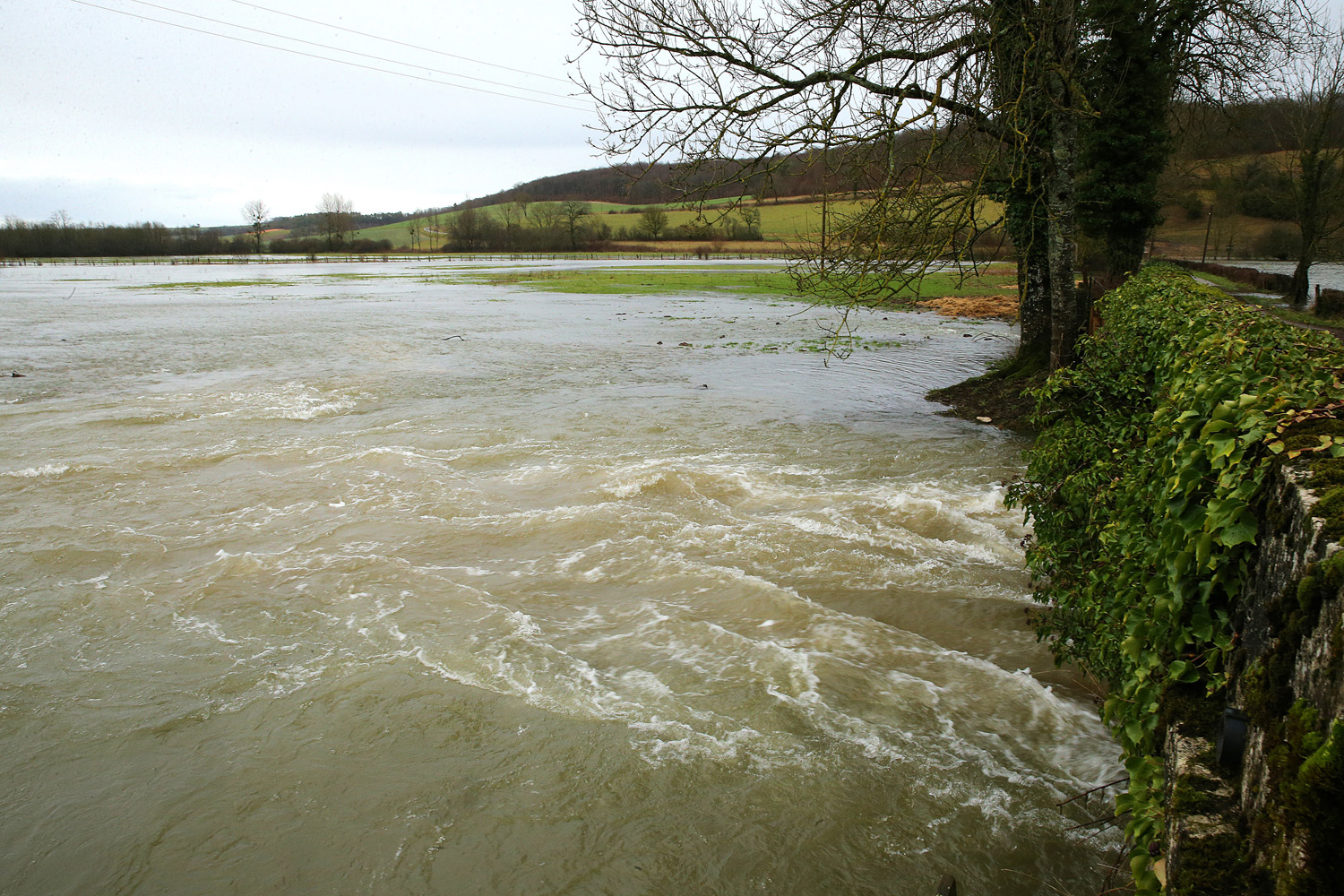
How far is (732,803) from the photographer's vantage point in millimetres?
4277

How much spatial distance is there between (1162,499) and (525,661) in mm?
4340

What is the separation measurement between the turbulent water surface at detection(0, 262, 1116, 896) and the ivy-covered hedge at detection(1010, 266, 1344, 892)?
3.51ft

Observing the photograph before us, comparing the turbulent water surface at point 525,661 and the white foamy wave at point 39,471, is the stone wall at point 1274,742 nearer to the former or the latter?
the turbulent water surface at point 525,661

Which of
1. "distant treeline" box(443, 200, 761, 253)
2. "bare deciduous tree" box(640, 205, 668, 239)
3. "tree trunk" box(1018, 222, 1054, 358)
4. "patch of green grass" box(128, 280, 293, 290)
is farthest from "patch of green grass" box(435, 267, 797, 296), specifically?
"distant treeline" box(443, 200, 761, 253)

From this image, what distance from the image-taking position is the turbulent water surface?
4.01 meters

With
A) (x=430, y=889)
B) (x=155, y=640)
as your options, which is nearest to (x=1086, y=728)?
(x=430, y=889)

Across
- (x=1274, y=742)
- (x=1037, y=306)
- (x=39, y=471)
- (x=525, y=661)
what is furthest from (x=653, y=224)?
(x=1274, y=742)

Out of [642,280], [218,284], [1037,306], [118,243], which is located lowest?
[1037,306]

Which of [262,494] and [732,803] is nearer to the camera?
[732,803]

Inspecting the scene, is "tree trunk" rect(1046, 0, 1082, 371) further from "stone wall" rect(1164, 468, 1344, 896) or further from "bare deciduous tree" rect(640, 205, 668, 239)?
"bare deciduous tree" rect(640, 205, 668, 239)

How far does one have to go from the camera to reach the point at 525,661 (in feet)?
19.1

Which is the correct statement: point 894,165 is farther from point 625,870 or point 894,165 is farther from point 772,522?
point 625,870

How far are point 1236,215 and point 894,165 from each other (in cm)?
5705

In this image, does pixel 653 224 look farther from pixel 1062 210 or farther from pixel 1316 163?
pixel 1062 210
